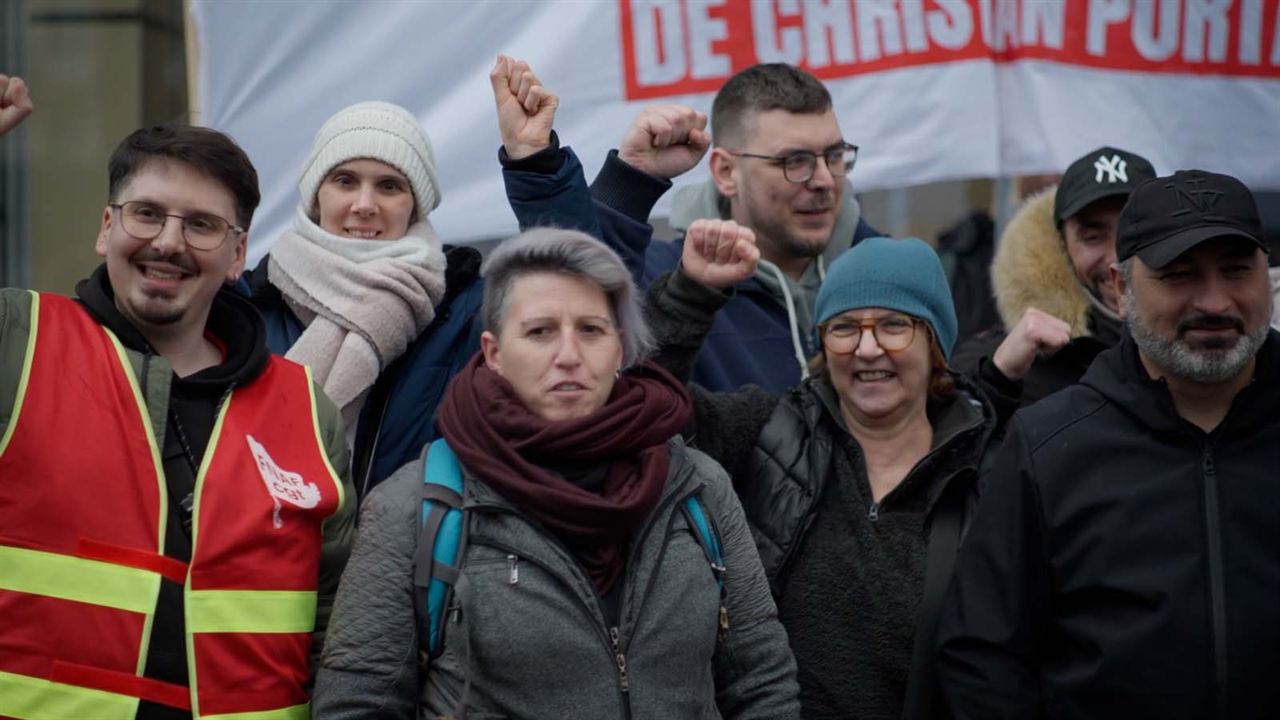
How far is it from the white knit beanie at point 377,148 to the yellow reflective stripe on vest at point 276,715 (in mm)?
1379

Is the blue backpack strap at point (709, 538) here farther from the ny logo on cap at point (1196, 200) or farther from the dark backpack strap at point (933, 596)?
the ny logo on cap at point (1196, 200)

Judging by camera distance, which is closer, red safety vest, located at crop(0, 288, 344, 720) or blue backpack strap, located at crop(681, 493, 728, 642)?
red safety vest, located at crop(0, 288, 344, 720)

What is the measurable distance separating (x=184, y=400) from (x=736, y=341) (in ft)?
5.56

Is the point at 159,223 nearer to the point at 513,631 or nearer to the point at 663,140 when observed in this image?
the point at 513,631

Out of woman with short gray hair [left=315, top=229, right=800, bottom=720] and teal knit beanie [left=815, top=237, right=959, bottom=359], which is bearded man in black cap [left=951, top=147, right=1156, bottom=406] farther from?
woman with short gray hair [left=315, top=229, right=800, bottom=720]

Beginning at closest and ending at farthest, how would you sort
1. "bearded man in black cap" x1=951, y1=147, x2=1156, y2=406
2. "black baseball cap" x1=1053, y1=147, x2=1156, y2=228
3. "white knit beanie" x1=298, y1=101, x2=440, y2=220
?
"white knit beanie" x1=298, y1=101, x2=440, y2=220
"bearded man in black cap" x1=951, y1=147, x2=1156, y2=406
"black baseball cap" x1=1053, y1=147, x2=1156, y2=228

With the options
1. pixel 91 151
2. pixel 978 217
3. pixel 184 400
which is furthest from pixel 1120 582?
pixel 91 151

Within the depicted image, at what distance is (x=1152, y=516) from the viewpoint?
3605mm

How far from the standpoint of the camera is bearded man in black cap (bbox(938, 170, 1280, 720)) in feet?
11.6

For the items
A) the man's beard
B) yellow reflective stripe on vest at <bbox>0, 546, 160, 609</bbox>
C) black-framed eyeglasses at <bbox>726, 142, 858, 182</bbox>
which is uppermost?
black-framed eyeglasses at <bbox>726, 142, 858, 182</bbox>

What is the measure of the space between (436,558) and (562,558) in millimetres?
239

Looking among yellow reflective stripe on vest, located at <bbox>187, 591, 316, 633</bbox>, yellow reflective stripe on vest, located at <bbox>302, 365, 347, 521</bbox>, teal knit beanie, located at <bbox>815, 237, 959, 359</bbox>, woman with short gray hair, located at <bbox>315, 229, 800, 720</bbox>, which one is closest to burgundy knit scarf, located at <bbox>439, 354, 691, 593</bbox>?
woman with short gray hair, located at <bbox>315, 229, 800, 720</bbox>

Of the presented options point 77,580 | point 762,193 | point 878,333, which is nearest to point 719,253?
point 878,333

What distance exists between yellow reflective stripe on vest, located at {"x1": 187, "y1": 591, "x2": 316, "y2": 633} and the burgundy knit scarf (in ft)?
1.42
